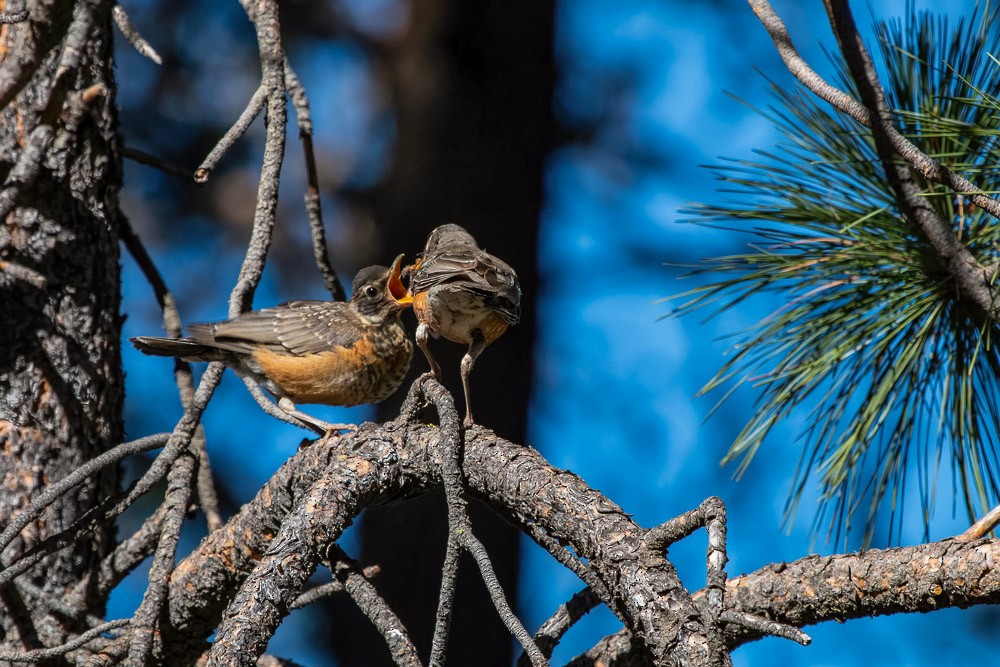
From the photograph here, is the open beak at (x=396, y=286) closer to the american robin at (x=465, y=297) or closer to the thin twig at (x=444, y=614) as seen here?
the american robin at (x=465, y=297)

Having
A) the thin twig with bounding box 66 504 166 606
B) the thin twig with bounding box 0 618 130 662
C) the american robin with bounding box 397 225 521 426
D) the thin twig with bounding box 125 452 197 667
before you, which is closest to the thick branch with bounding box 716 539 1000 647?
the american robin with bounding box 397 225 521 426

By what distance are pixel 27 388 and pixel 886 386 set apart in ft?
6.00

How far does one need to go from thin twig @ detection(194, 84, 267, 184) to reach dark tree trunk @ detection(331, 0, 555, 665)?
4.04 ft

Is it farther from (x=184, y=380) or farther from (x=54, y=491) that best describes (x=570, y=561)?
(x=184, y=380)

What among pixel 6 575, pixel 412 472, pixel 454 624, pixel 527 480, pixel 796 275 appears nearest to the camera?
pixel 527 480

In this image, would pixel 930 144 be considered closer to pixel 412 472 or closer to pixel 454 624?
pixel 412 472

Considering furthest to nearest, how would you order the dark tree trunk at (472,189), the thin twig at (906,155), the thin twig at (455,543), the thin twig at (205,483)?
1. the dark tree trunk at (472,189)
2. the thin twig at (205,483)
3. the thin twig at (906,155)
4. the thin twig at (455,543)

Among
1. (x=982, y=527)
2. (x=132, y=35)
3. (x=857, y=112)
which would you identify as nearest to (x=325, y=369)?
(x=132, y=35)

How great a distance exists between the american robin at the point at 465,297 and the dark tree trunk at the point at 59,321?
765mm

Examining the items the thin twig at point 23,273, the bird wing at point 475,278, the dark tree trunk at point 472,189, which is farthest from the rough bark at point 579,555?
the dark tree trunk at point 472,189

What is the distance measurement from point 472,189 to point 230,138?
57.6 inches

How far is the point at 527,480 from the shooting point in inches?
58.6

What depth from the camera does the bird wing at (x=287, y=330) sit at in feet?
8.38

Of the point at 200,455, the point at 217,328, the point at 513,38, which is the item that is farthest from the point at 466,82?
the point at 200,455
